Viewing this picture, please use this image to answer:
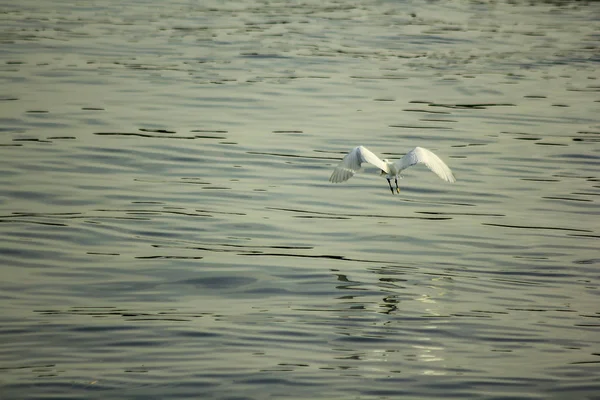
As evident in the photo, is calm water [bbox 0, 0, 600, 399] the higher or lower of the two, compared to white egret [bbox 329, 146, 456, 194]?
lower

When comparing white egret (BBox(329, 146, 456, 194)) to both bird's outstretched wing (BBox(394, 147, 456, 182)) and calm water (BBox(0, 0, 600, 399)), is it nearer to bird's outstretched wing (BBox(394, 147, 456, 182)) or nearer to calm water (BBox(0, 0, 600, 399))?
bird's outstretched wing (BBox(394, 147, 456, 182))

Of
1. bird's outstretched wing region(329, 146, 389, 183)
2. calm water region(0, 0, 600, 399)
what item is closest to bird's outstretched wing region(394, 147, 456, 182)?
bird's outstretched wing region(329, 146, 389, 183)

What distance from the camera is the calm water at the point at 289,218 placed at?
8.95 meters

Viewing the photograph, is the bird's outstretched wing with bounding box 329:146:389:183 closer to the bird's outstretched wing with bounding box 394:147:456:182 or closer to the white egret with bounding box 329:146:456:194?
the white egret with bounding box 329:146:456:194

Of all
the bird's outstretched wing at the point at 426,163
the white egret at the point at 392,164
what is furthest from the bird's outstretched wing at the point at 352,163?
the bird's outstretched wing at the point at 426,163

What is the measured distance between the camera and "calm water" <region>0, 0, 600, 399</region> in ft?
29.3

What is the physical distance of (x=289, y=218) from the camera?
1341 centimetres

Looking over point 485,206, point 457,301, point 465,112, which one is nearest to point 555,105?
point 465,112

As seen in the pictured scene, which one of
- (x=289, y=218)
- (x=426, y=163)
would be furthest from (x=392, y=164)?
(x=289, y=218)

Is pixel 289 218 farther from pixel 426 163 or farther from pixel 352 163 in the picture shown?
pixel 426 163

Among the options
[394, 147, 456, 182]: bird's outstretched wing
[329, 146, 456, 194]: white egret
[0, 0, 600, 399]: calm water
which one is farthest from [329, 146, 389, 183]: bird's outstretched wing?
[0, 0, 600, 399]: calm water

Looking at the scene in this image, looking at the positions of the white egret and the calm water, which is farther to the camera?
the white egret

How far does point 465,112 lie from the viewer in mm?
20094

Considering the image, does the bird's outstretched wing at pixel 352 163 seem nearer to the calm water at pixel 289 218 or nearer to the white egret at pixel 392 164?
the white egret at pixel 392 164
